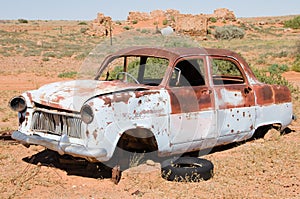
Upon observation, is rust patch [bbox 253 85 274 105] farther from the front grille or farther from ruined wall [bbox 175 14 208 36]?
ruined wall [bbox 175 14 208 36]

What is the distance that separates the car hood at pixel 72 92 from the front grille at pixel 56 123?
148mm

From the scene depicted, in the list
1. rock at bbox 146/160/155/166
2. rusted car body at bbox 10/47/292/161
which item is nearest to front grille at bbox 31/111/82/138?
rusted car body at bbox 10/47/292/161

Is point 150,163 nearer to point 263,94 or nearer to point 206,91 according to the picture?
point 206,91

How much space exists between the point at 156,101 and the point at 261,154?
1.99 metres

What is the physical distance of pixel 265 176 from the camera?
552cm

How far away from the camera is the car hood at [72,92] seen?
203 inches

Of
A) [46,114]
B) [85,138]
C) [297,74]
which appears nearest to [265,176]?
[85,138]

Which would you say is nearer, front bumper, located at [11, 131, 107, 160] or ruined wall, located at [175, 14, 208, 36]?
front bumper, located at [11, 131, 107, 160]

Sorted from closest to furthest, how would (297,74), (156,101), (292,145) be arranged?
(156,101), (292,145), (297,74)

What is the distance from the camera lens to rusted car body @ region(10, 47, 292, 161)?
498 cm

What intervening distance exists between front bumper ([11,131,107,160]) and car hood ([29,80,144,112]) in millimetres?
406

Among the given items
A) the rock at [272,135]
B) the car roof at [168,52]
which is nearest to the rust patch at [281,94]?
the rock at [272,135]

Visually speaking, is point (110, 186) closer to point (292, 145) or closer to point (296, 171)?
point (296, 171)

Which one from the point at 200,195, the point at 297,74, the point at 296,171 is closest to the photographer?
the point at 200,195
